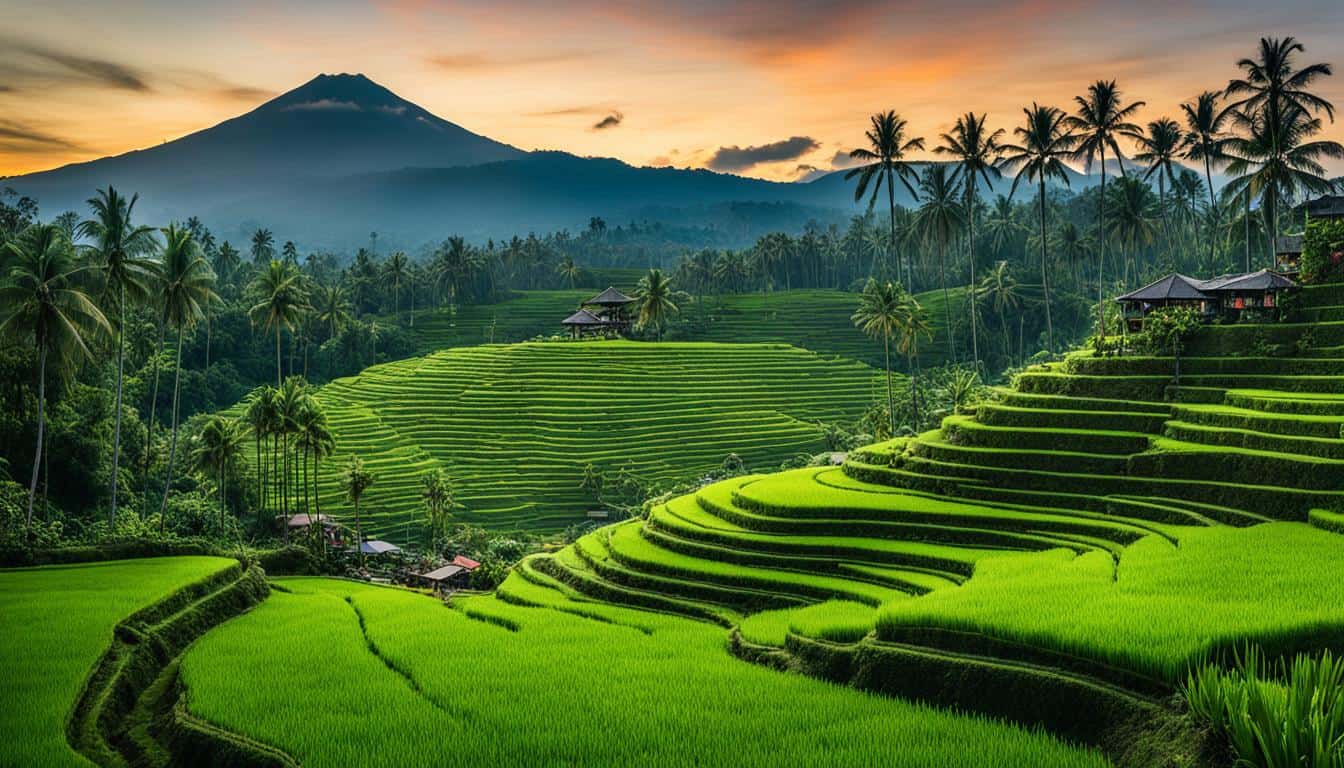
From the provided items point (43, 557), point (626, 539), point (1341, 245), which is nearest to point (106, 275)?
point (43, 557)

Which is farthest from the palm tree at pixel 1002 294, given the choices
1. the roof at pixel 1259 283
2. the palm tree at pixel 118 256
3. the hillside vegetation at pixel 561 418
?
the palm tree at pixel 118 256

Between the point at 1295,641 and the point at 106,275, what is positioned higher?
the point at 106,275

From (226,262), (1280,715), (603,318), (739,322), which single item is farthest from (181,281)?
(226,262)

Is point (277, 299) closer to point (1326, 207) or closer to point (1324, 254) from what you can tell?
point (1324, 254)

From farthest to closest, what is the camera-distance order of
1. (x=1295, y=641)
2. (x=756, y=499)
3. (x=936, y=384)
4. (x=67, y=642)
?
(x=936, y=384), (x=756, y=499), (x=67, y=642), (x=1295, y=641)

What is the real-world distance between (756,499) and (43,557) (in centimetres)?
1910

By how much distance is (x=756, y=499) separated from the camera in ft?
91.8

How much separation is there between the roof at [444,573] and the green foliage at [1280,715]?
2656cm

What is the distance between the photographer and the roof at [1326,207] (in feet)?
119

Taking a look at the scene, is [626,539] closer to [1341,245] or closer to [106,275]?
[106,275]

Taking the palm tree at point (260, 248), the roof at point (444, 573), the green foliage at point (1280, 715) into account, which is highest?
the palm tree at point (260, 248)

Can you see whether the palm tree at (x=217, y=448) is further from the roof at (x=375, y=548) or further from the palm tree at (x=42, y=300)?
the palm tree at (x=42, y=300)

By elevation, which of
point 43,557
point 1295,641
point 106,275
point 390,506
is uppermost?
point 106,275

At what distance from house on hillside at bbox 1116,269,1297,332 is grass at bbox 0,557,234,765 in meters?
32.6
